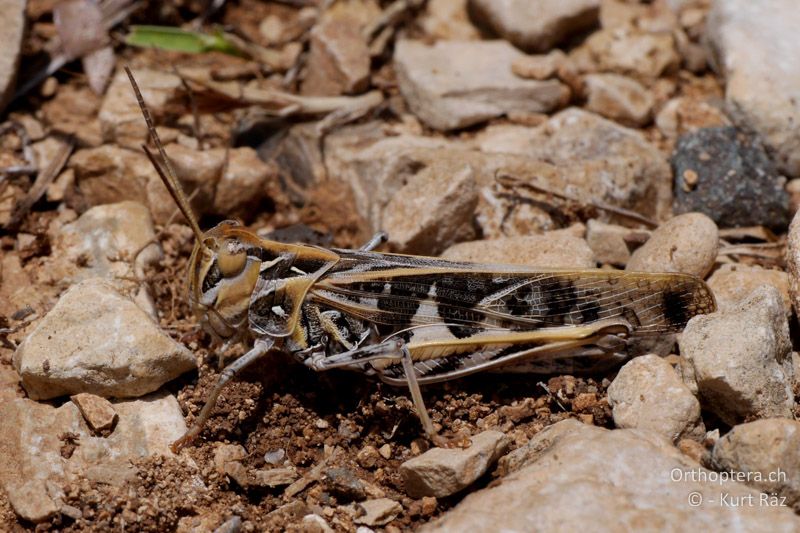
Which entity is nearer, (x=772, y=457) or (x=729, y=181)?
(x=772, y=457)

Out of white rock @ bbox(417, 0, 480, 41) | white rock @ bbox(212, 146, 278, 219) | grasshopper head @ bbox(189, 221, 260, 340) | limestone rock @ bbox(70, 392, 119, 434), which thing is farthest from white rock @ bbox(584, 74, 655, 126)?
limestone rock @ bbox(70, 392, 119, 434)

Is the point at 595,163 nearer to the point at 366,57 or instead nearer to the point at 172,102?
the point at 366,57

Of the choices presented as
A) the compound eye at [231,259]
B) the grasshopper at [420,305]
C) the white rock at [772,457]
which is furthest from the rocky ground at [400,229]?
the compound eye at [231,259]

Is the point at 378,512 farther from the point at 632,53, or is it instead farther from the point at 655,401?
the point at 632,53

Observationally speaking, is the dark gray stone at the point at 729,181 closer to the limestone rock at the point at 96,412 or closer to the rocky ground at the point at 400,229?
the rocky ground at the point at 400,229

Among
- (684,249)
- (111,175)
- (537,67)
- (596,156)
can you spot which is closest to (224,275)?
(111,175)

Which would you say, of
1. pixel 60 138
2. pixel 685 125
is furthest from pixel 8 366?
pixel 685 125

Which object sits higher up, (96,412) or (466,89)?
(466,89)
